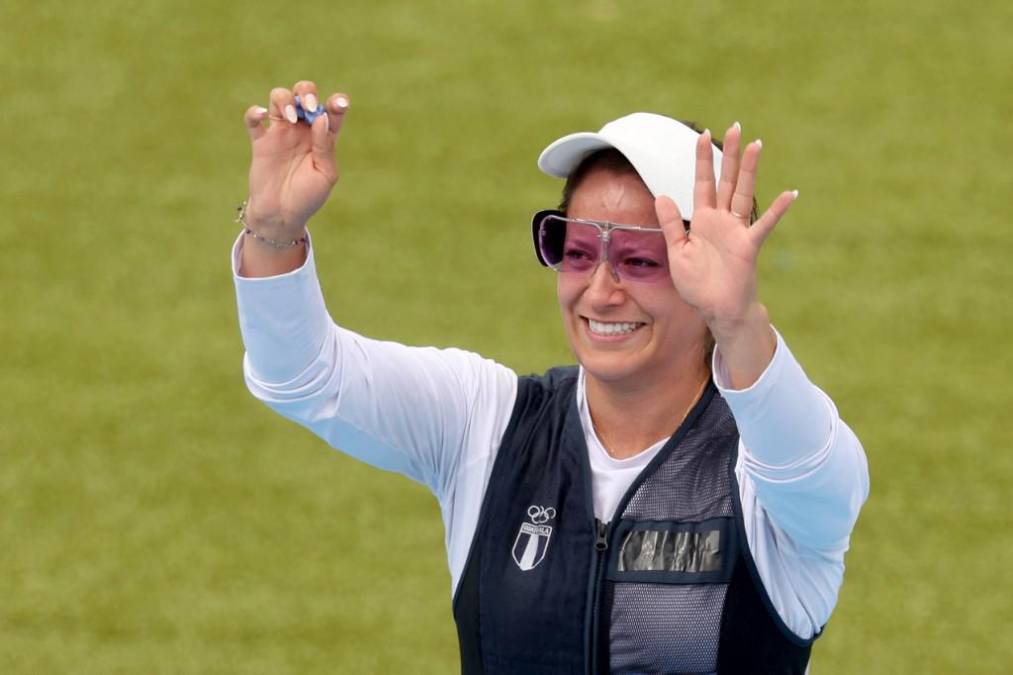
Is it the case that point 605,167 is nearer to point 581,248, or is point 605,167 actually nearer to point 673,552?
point 581,248

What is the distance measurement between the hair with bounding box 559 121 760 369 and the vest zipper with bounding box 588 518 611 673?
396mm

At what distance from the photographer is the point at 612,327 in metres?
3.92

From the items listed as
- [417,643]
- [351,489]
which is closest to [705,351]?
[417,643]

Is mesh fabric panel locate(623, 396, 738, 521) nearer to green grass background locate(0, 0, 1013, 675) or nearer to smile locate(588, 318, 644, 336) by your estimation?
smile locate(588, 318, 644, 336)

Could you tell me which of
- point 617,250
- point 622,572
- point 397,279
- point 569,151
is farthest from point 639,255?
point 397,279

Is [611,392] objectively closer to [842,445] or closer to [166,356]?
[842,445]

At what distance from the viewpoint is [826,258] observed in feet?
27.6

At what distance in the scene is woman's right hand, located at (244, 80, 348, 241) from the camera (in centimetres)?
378

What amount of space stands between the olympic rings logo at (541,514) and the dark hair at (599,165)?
0.59 meters

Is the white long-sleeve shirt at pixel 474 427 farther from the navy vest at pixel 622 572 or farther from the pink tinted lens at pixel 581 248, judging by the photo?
the pink tinted lens at pixel 581 248

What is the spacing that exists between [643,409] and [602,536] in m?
0.29

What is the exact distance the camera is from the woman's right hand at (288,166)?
378cm

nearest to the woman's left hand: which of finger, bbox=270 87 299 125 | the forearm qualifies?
the forearm

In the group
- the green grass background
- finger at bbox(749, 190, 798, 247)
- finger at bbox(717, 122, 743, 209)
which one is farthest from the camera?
the green grass background
